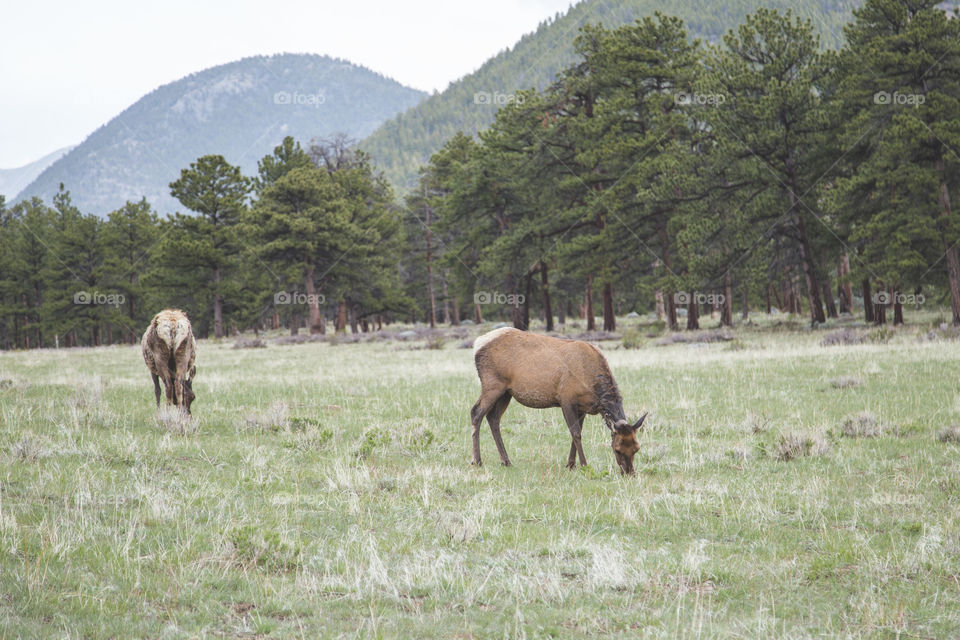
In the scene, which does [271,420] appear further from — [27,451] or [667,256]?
[667,256]

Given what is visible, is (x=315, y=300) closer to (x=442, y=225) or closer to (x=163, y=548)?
(x=442, y=225)

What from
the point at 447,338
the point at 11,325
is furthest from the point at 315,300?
the point at 11,325

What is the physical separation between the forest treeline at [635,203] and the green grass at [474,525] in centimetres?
1877

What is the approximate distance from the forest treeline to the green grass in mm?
18767

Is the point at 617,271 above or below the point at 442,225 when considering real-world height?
below

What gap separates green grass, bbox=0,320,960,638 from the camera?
3910mm

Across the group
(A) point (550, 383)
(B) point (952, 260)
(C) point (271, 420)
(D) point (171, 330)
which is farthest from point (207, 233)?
(A) point (550, 383)

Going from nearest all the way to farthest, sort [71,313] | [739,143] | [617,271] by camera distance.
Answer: [739,143] → [617,271] → [71,313]

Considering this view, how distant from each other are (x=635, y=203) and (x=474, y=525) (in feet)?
106

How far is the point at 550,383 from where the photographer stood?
327 inches

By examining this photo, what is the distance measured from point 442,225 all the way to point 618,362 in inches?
1226

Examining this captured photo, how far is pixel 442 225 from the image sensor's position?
49750mm

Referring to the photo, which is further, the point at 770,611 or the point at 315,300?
the point at 315,300

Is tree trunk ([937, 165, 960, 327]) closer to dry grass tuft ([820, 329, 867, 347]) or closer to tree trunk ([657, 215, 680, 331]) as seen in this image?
dry grass tuft ([820, 329, 867, 347])
